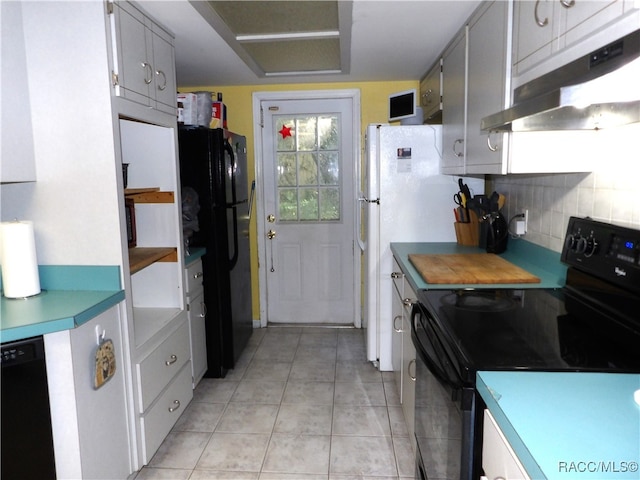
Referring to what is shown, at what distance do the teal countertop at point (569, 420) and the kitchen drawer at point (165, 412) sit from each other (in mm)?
1589

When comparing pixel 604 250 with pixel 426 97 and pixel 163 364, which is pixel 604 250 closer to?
pixel 163 364

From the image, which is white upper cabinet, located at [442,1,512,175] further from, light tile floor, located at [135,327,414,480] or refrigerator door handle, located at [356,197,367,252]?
light tile floor, located at [135,327,414,480]

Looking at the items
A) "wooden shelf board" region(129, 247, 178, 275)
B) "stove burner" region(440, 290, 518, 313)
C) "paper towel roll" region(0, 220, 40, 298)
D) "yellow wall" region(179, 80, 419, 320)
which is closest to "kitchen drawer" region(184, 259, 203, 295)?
"wooden shelf board" region(129, 247, 178, 275)

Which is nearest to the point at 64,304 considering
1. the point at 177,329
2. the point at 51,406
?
the point at 51,406

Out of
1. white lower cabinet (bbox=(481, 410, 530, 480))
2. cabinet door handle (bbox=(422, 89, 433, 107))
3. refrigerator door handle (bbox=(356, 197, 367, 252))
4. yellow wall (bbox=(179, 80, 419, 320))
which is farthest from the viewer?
yellow wall (bbox=(179, 80, 419, 320))

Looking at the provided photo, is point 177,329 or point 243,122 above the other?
point 243,122

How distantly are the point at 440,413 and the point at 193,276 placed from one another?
176 cm

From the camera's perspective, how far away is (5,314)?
58.7 inches

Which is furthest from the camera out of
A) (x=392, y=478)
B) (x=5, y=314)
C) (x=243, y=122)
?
(x=243, y=122)

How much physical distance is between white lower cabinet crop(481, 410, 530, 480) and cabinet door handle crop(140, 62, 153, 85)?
1870mm

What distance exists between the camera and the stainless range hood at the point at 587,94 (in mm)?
833

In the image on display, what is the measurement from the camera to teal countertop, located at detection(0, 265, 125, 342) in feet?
4.65

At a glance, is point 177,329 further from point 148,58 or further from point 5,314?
point 148,58

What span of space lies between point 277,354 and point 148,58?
7.19 ft
